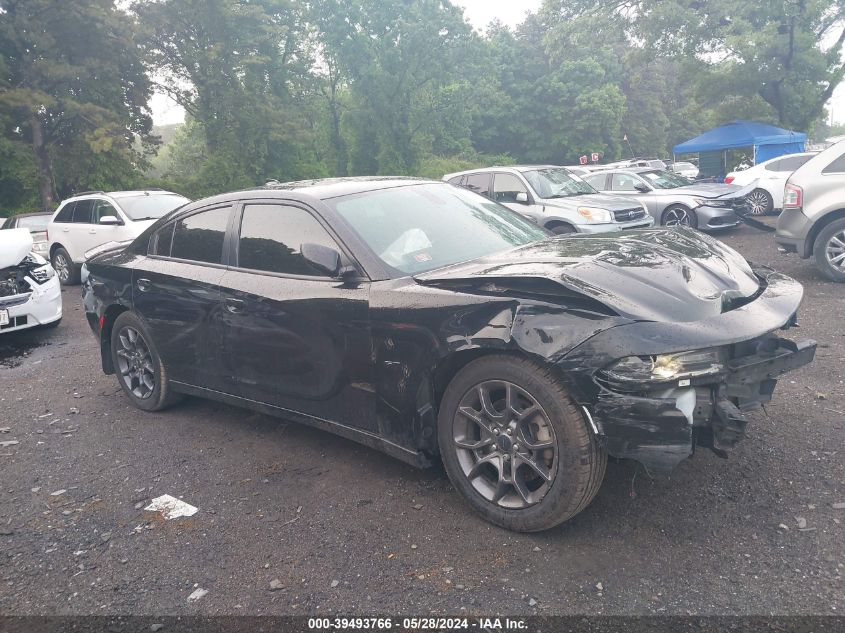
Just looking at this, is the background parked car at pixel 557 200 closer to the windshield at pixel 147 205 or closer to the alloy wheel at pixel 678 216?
the alloy wheel at pixel 678 216

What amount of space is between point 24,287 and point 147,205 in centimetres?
461

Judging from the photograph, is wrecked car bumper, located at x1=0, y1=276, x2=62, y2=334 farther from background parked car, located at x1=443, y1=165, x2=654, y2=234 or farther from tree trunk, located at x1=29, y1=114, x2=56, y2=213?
tree trunk, located at x1=29, y1=114, x2=56, y2=213

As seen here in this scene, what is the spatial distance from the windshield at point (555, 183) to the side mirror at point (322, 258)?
7819mm

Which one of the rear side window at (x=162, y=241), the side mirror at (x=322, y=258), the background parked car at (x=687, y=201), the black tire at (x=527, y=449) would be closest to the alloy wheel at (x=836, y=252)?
the background parked car at (x=687, y=201)

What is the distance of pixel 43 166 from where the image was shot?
23.6 meters

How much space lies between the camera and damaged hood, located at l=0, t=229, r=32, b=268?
7776 millimetres

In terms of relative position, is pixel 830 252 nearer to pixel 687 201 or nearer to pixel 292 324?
pixel 687 201

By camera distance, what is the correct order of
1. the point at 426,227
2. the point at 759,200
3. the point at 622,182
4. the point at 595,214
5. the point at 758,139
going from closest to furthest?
the point at 426,227
the point at 595,214
the point at 622,182
the point at 759,200
the point at 758,139

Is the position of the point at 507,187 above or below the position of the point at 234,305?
above

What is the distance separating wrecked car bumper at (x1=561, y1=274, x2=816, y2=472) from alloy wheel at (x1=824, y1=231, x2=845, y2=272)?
6280mm

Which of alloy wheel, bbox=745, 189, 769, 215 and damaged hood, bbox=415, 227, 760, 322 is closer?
damaged hood, bbox=415, 227, 760, 322

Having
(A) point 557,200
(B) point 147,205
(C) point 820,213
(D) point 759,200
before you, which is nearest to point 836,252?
(C) point 820,213

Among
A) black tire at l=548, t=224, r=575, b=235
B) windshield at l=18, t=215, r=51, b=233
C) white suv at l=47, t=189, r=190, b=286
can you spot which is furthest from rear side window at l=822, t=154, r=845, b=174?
windshield at l=18, t=215, r=51, b=233

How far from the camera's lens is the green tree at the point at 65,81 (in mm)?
22453
